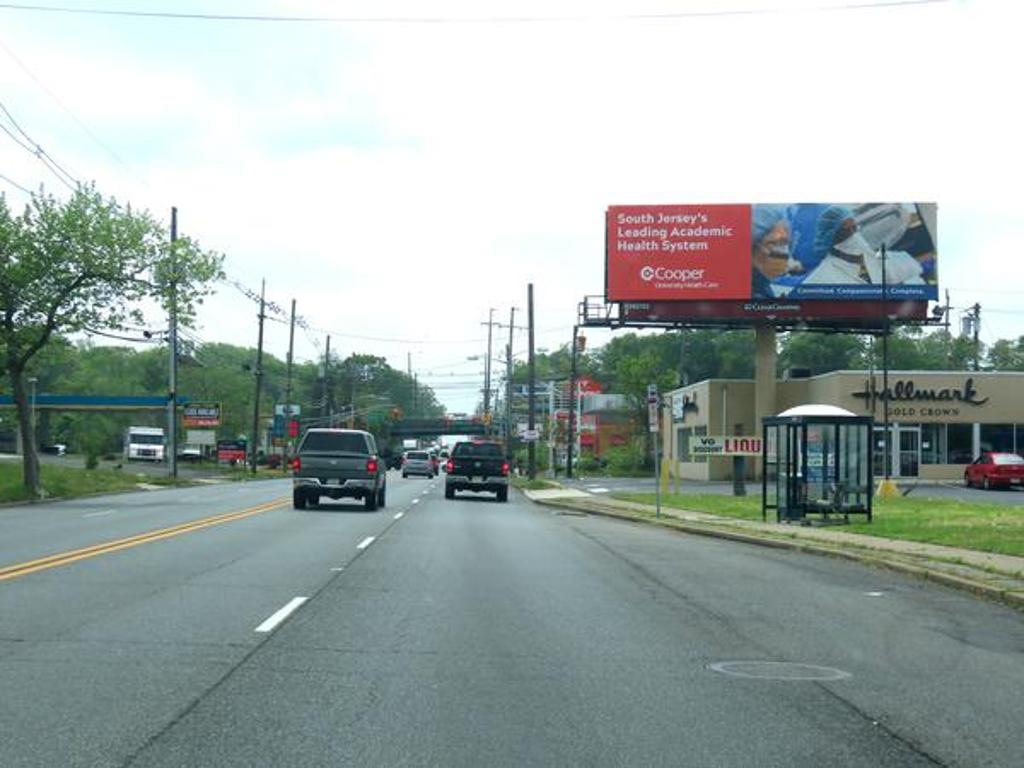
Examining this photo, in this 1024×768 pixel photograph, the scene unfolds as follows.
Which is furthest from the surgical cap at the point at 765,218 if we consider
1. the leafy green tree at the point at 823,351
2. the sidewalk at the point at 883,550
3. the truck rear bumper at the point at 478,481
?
the leafy green tree at the point at 823,351

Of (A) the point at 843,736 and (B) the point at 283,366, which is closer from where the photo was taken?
(A) the point at 843,736

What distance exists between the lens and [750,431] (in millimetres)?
62125

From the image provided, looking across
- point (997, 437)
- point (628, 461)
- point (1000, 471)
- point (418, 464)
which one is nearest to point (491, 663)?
point (1000, 471)

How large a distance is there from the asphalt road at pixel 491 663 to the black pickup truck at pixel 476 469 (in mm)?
22200

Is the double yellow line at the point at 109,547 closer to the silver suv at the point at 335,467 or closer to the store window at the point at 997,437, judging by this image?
the silver suv at the point at 335,467

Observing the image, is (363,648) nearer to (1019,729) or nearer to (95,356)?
(1019,729)

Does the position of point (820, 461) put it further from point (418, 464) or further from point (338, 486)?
point (418, 464)

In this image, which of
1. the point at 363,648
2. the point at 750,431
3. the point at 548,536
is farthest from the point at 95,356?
the point at 363,648

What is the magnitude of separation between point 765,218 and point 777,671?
4995 cm

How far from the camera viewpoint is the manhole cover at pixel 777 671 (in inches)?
340

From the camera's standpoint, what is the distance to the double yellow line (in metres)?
14.6

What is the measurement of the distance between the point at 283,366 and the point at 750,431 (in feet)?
413

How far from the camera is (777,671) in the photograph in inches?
348

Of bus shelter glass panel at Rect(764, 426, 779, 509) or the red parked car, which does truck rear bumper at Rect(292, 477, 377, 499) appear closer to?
bus shelter glass panel at Rect(764, 426, 779, 509)
